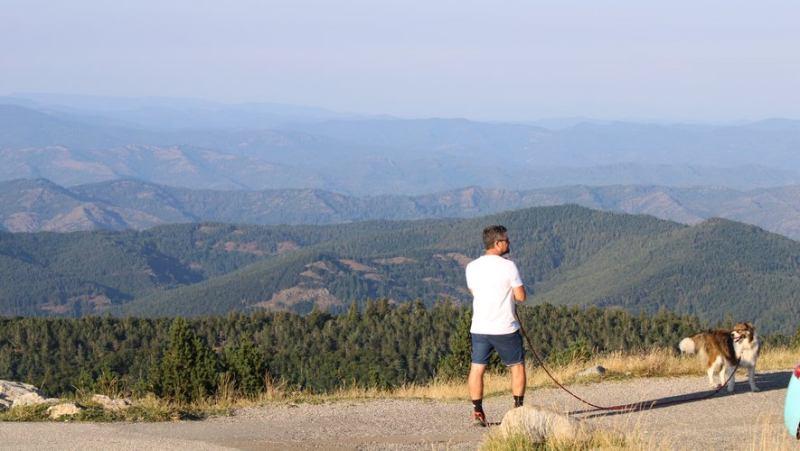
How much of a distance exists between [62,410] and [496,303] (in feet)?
25.2

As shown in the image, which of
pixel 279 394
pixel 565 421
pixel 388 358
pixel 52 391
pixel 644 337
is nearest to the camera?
pixel 565 421

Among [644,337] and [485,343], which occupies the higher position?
[485,343]

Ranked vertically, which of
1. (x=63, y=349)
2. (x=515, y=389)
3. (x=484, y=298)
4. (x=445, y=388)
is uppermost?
(x=484, y=298)

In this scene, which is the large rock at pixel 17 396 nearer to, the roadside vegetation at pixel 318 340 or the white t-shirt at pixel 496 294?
the white t-shirt at pixel 496 294

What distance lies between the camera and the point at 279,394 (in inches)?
749

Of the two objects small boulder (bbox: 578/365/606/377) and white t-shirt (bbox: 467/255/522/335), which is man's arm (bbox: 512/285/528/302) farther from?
small boulder (bbox: 578/365/606/377)

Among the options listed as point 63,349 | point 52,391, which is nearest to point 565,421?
point 52,391

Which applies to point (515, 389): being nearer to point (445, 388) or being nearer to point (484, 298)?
point (484, 298)

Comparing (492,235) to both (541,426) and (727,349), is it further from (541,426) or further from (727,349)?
(727,349)

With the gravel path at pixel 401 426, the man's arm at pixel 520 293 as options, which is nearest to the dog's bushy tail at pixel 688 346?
Result: the gravel path at pixel 401 426

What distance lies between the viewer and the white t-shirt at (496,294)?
14359 millimetres

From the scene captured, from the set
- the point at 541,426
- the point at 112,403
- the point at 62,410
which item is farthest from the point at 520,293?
the point at 62,410

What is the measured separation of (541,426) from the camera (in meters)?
12.8

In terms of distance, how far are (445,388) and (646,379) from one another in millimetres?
4349
